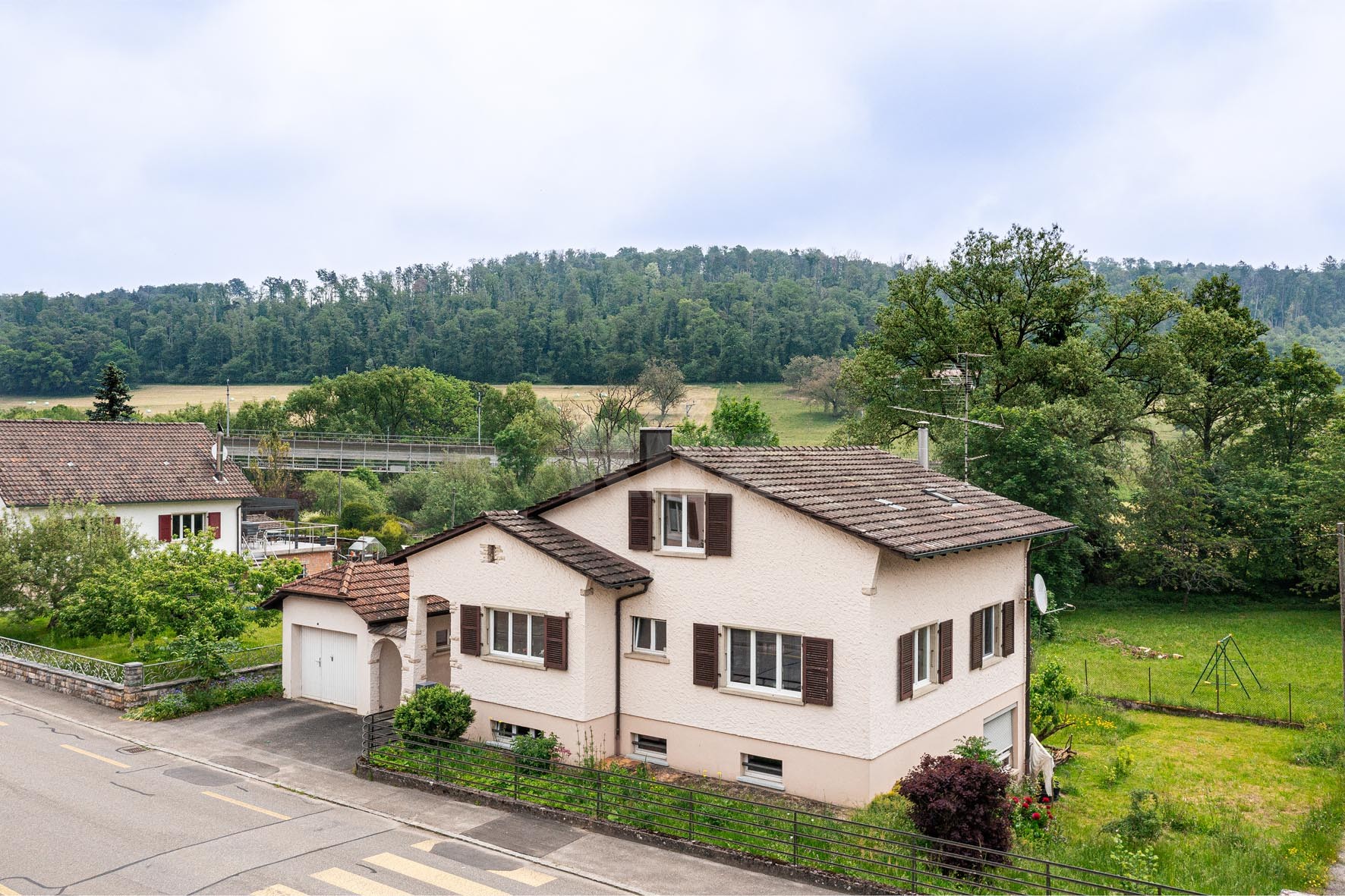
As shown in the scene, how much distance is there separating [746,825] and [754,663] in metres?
3.45

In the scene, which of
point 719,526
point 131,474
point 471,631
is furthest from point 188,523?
point 719,526

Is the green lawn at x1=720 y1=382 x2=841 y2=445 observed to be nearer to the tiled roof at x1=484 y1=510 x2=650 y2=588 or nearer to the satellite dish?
the satellite dish

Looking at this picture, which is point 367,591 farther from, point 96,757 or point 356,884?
point 356,884

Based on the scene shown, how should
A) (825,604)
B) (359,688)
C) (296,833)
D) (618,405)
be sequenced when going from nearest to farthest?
(296,833), (825,604), (359,688), (618,405)

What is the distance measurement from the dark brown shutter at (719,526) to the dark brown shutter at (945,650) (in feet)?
14.6

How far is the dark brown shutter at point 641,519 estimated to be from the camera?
2000 cm

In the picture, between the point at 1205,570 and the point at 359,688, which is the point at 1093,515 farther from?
the point at 359,688

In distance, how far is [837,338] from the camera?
134625mm

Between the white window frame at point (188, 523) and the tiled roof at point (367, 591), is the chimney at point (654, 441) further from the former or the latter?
the white window frame at point (188, 523)

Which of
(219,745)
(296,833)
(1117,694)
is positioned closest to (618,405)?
(1117,694)

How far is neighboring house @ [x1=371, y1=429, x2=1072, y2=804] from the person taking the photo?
57.4 feet

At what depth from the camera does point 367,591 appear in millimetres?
24516

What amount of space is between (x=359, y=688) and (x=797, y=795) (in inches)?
463

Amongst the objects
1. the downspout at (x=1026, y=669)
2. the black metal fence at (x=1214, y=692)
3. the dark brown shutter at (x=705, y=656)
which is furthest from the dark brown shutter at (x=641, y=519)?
the black metal fence at (x=1214, y=692)
